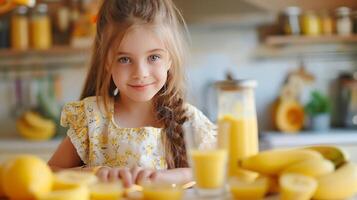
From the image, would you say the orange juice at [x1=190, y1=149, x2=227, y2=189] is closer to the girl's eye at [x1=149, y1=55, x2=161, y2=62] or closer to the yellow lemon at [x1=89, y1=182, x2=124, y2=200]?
the yellow lemon at [x1=89, y1=182, x2=124, y2=200]

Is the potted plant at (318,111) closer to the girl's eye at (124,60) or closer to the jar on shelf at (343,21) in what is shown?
the jar on shelf at (343,21)

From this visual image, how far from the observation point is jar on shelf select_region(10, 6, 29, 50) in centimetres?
301

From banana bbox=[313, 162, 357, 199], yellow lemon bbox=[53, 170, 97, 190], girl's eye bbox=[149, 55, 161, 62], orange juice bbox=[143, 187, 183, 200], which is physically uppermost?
girl's eye bbox=[149, 55, 161, 62]

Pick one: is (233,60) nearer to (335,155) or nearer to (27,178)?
(335,155)

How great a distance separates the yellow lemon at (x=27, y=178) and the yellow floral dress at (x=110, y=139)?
1.65ft

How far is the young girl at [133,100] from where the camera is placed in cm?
117

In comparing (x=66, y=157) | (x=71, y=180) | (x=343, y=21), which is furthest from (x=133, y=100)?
(x=343, y=21)

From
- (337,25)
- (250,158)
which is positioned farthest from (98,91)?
(337,25)


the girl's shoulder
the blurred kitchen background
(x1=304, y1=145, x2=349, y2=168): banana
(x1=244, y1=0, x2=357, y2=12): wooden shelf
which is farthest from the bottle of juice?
(x1=244, y1=0, x2=357, y2=12): wooden shelf

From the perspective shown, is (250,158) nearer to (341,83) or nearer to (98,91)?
(98,91)

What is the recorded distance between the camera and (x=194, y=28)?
3223mm

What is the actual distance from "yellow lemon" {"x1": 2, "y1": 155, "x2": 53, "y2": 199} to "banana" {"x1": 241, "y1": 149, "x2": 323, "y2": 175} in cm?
30

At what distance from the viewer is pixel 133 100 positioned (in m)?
1.31

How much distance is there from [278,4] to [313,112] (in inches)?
24.6
